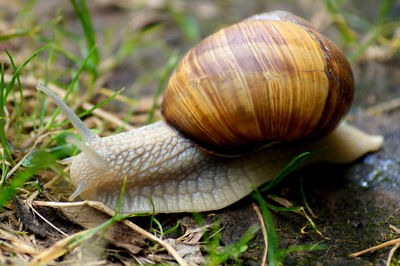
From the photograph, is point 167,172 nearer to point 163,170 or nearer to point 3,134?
point 163,170

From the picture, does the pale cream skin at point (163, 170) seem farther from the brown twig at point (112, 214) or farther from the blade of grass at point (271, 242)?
the blade of grass at point (271, 242)

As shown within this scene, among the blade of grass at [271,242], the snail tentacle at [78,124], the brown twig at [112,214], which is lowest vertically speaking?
the blade of grass at [271,242]

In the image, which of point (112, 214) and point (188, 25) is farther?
point (188, 25)

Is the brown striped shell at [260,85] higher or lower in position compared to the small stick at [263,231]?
higher

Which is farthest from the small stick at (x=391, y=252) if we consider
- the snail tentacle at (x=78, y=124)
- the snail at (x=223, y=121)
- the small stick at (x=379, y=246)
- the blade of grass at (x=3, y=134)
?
the blade of grass at (x=3, y=134)

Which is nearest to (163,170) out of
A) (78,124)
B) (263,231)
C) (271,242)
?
(78,124)

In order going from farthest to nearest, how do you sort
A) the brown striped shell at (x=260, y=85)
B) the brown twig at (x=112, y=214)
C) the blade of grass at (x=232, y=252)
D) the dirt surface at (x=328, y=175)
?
the brown striped shell at (x=260, y=85) → the dirt surface at (x=328, y=175) → the brown twig at (x=112, y=214) → the blade of grass at (x=232, y=252)

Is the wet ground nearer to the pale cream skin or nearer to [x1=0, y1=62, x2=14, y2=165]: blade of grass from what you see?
the pale cream skin

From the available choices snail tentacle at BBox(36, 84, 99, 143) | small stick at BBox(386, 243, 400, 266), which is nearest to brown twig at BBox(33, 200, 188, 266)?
snail tentacle at BBox(36, 84, 99, 143)
